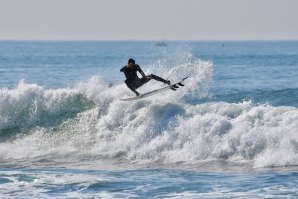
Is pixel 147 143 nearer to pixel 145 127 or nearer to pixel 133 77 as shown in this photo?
pixel 145 127

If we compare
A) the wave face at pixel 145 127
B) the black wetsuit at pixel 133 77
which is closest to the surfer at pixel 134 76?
the black wetsuit at pixel 133 77

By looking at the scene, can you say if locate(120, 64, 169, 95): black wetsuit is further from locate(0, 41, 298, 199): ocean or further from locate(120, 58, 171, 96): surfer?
locate(0, 41, 298, 199): ocean

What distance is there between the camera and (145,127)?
23719 millimetres

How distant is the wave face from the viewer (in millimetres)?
21078

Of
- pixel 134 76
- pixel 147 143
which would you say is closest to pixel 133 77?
pixel 134 76

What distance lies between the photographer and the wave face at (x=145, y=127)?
830 inches

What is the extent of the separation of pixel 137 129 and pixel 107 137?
131 cm

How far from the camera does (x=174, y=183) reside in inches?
695

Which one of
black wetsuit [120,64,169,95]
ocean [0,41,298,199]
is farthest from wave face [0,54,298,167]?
black wetsuit [120,64,169,95]

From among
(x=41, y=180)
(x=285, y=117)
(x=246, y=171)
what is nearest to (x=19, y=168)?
(x=41, y=180)

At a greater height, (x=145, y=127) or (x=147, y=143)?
(x=145, y=127)

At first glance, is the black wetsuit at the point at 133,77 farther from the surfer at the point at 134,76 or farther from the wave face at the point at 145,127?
the wave face at the point at 145,127

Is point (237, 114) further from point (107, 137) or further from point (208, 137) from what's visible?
point (107, 137)

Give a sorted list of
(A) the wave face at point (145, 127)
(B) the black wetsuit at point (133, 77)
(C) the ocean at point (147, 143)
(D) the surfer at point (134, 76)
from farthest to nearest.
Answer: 1. (B) the black wetsuit at point (133, 77)
2. (D) the surfer at point (134, 76)
3. (A) the wave face at point (145, 127)
4. (C) the ocean at point (147, 143)
